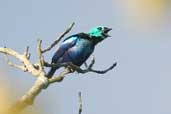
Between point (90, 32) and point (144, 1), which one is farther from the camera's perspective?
point (90, 32)

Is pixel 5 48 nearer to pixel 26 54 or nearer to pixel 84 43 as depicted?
pixel 26 54

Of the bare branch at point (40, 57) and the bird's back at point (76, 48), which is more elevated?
the bird's back at point (76, 48)

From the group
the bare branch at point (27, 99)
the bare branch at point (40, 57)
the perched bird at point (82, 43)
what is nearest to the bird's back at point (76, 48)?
the perched bird at point (82, 43)

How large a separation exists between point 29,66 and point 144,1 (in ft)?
6.58

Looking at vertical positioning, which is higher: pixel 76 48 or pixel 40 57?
pixel 76 48

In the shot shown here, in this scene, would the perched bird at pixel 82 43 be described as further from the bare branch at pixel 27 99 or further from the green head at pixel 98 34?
the bare branch at pixel 27 99

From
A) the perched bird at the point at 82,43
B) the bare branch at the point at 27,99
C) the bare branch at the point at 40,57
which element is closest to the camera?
the bare branch at the point at 27,99

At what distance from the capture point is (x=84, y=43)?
6344 mm

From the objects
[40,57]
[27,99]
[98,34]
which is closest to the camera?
[27,99]

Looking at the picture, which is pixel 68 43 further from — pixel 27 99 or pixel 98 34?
pixel 27 99

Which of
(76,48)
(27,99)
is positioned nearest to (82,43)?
(76,48)

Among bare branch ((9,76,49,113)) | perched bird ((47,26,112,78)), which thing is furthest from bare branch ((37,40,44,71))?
perched bird ((47,26,112,78))

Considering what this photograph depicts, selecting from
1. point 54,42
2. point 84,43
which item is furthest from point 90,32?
point 54,42

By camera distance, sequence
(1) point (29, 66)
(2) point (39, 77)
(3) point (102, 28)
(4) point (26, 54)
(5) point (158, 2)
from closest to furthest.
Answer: (5) point (158, 2) → (2) point (39, 77) → (1) point (29, 66) → (4) point (26, 54) → (3) point (102, 28)
